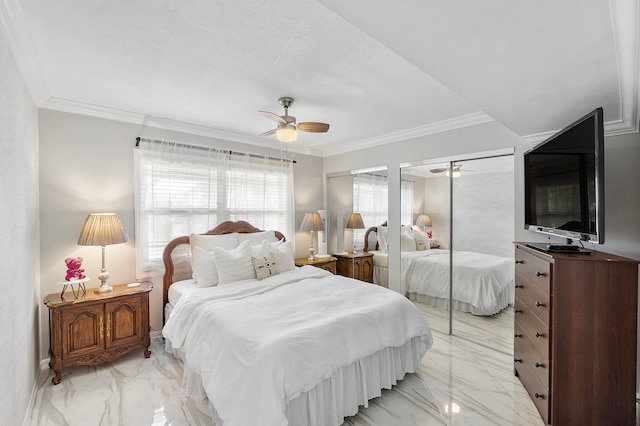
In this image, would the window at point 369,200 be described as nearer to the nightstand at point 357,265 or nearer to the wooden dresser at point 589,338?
the nightstand at point 357,265

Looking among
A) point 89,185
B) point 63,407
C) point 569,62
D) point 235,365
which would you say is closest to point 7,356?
point 63,407

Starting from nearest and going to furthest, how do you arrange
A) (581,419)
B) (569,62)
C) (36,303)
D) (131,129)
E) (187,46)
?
(569,62) → (581,419) → (187,46) → (36,303) → (131,129)

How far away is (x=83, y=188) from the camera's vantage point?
2939 mm

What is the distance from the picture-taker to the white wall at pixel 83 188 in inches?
108

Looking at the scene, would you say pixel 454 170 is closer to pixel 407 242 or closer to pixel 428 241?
pixel 428 241

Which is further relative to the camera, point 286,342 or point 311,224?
point 311,224

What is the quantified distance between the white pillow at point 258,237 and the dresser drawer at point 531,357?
9.54 ft

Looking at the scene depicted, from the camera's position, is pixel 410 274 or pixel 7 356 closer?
pixel 7 356

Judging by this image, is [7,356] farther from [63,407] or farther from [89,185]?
[89,185]

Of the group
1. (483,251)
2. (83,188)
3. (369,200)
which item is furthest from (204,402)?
(369,200)

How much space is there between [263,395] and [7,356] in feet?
4.55

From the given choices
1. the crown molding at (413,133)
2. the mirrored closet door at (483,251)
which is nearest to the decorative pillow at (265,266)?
the mirrored closet door at (483,251)

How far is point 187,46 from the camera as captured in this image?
1.87 m

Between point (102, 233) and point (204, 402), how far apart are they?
5.90ft
